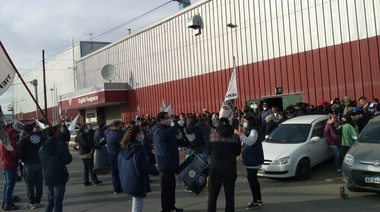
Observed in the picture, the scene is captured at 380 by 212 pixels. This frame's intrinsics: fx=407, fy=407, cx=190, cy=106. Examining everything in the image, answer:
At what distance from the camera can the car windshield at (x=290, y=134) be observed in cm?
1109

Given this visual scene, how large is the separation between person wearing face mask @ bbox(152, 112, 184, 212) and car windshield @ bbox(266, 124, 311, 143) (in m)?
4.75

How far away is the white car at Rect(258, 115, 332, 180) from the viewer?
10.2 meters

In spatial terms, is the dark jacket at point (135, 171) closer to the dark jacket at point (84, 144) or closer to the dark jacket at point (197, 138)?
the dark jacket at point (197, 138)

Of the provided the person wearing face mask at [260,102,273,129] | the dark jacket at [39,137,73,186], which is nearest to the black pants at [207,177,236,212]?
the dark jacket at [39,137,73,186]

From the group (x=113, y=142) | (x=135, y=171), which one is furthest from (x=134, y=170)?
(x=113, y=142)

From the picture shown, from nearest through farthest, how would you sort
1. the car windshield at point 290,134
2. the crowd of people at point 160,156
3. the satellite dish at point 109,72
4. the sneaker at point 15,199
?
the crowd of people at point 160,156 < the sneaker at point 15,199 < the car windshield at point 290,134 < the satellite dish at point 109,72

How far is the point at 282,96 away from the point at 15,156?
40.8 ft

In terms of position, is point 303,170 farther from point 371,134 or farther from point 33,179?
point 33,179

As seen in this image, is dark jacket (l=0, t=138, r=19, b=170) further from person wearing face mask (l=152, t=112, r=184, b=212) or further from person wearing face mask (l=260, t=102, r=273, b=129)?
person wearing face mask (l=260, t=102, r=273, b=129)

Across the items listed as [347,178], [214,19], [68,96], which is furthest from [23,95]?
[347,178]

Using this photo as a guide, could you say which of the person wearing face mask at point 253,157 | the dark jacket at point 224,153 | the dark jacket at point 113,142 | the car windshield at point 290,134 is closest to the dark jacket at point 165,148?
the dark jacket at point 224,153

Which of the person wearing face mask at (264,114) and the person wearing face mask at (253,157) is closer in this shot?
the person wearing face mask at (253,157)

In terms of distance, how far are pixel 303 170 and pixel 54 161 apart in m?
6.37

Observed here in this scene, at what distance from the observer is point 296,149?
34.2 ft
